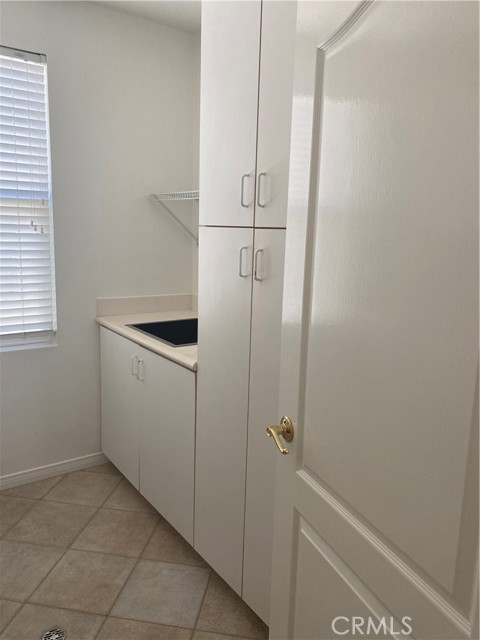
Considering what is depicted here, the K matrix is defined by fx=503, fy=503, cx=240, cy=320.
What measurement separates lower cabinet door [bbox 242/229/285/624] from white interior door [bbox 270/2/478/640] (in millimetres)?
406

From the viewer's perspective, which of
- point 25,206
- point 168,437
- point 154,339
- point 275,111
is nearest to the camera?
point 275,111

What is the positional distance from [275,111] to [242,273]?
0.52 metres

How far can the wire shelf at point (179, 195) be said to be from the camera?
2.51m

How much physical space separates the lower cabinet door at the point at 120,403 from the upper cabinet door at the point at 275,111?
1176 mm

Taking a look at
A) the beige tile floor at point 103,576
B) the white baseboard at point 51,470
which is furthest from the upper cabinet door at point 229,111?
the white baseboard at point 51,470

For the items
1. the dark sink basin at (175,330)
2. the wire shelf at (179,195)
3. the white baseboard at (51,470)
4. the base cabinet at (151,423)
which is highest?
the wire shelf at (179,195)

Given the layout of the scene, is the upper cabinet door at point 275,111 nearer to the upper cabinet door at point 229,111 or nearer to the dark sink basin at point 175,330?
the upper cabinet door at point 229,111

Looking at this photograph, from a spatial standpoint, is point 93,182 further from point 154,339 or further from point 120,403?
point 120,403

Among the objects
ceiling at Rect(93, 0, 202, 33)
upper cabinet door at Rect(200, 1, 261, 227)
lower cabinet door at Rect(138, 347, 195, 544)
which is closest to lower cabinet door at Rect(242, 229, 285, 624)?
upper cabinet door at Rect(200, 1, 261, 227)

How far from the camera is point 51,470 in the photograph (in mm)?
2896

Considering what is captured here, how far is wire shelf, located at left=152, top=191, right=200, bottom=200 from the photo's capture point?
2514 mm

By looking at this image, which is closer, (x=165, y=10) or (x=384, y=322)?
(x=384, y=322)

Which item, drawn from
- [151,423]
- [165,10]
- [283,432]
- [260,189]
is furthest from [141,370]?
[165,10]

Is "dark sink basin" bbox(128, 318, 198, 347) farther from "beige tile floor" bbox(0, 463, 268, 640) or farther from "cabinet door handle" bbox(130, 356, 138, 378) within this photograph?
"beige tile floor" bbox(0, 463, 268, 640)
